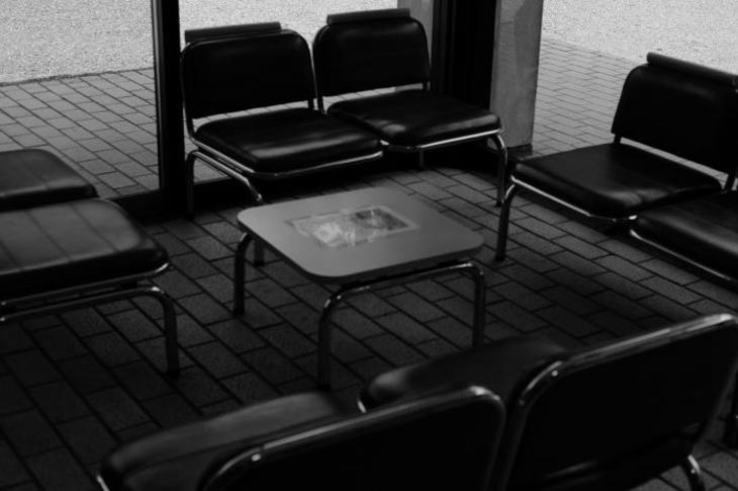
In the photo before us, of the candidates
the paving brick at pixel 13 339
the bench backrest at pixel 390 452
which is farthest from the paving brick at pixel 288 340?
the bench backrest at pixel 390 452

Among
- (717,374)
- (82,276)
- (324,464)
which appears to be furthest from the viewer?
(82,276)

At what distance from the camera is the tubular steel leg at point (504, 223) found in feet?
14.2

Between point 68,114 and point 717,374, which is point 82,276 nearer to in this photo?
point 68,114

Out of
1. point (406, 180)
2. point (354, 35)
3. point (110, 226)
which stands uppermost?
point (354, 35)

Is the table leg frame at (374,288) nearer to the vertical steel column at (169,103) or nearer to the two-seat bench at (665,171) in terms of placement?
the two-seat bench at (665,171)

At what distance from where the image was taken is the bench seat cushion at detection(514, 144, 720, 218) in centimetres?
390

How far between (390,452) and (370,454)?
43 mm

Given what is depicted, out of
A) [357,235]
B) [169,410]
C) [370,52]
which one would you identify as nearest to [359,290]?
[357,235]

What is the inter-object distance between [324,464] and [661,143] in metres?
2.81

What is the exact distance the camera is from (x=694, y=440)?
8.08 ft

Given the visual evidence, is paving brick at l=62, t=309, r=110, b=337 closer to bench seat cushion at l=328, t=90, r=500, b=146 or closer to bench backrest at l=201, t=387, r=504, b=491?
bench seat cushion at l=328, t=90, r=500, b=146

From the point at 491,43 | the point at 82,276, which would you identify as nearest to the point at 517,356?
the point at 82,276

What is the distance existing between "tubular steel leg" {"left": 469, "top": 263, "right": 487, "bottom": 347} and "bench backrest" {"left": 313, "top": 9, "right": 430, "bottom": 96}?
4.98 feet

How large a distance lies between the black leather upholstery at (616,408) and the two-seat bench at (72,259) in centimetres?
155
